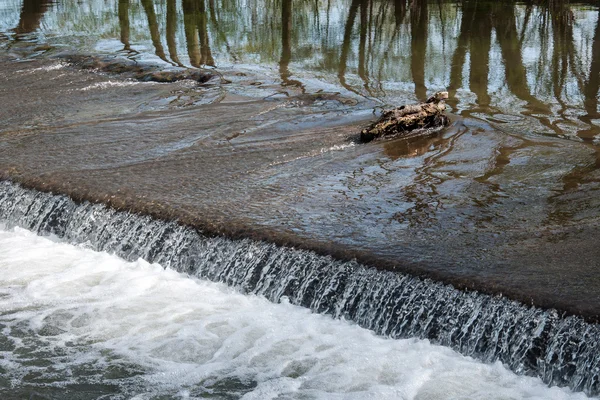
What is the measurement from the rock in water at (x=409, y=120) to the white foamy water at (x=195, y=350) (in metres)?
2.68

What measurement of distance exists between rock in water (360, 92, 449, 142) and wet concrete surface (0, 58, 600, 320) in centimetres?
17

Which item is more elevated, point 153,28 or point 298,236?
point 153,28

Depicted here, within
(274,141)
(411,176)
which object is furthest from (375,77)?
(411,176)

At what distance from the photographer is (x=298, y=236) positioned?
5.62 metres

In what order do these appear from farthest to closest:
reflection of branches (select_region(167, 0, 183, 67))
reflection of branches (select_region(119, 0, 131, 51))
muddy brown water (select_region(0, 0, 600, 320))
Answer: reflection of branches (select_region(119, 0, 131, 51)) → reflection of branches (select_region(167, 0, 183, 67)) → muddy brown water (select_region(0, 0, 600, 320))

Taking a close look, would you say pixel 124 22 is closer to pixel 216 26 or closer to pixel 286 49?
pixel 216 26

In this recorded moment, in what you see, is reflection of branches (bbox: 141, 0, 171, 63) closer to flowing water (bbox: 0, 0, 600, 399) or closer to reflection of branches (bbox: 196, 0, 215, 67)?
reflection of branches (bbox: 196, 0, 215, 67)

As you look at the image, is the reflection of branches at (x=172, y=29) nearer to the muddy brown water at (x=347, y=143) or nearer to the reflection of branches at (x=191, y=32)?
the muddy brown water at (x=347, y=143)

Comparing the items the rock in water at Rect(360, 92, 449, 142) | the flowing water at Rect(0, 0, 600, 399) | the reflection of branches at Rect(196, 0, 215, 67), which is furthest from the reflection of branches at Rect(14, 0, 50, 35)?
the rock in water at Rect(360, 92, 449, 142)

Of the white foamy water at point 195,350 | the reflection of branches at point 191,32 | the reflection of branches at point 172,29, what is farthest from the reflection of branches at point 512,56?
the reflection of branches at point 172,29

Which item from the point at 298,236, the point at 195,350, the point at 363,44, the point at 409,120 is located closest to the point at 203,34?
the point at 363,44

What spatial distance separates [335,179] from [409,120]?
1515mm

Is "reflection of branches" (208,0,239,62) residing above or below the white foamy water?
above

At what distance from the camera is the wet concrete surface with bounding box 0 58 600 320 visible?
516 centimetres
